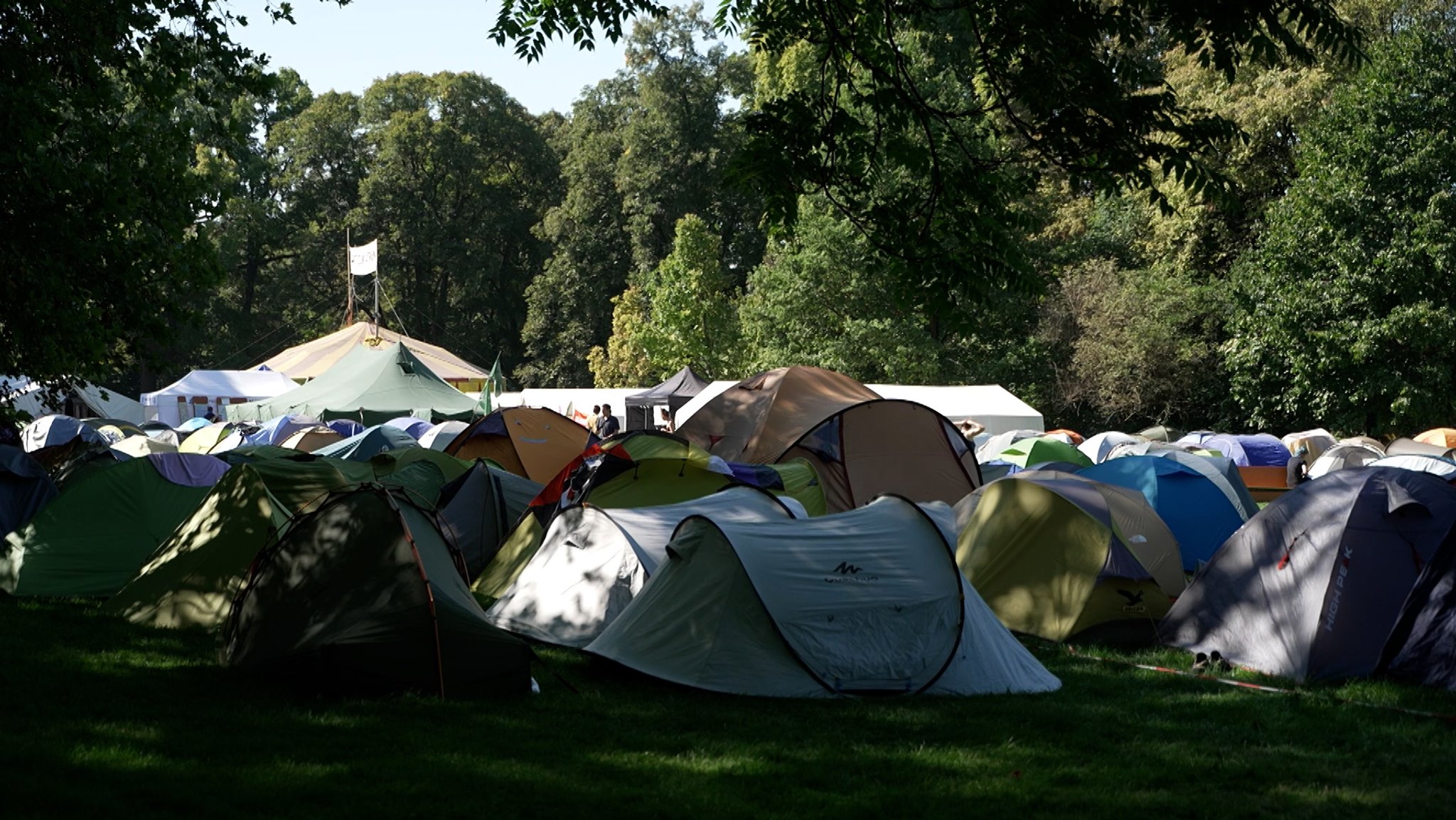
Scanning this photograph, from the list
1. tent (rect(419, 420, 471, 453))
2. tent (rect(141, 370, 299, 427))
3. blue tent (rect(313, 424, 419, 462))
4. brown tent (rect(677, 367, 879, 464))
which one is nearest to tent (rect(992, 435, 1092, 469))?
brown tent (rect(677, 367, 879, 464))

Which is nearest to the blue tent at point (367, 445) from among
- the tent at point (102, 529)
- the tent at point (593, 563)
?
the tent at point (102, 529)

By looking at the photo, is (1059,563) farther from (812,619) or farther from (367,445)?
(367,445)

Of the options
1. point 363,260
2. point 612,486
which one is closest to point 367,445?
point 612,486

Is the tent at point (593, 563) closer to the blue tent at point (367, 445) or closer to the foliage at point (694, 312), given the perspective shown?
the blue tent at point (367, 445)

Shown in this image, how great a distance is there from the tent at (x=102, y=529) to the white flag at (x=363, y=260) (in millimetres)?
37276

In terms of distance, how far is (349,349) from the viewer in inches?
1715

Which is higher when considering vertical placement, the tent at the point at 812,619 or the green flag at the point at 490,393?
the green flag at the point at 490,393

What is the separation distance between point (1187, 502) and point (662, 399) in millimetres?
19445

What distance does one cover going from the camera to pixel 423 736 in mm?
6777

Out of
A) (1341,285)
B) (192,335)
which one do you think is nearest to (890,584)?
(1341,285)

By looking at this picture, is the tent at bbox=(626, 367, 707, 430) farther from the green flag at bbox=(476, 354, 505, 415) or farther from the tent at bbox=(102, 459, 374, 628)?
the tent at bbox=(102, 459, 374, 628)

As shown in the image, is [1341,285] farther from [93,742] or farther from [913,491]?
[93,742]

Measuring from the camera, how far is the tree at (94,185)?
9750 millimetres

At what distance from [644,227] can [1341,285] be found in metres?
27.8
